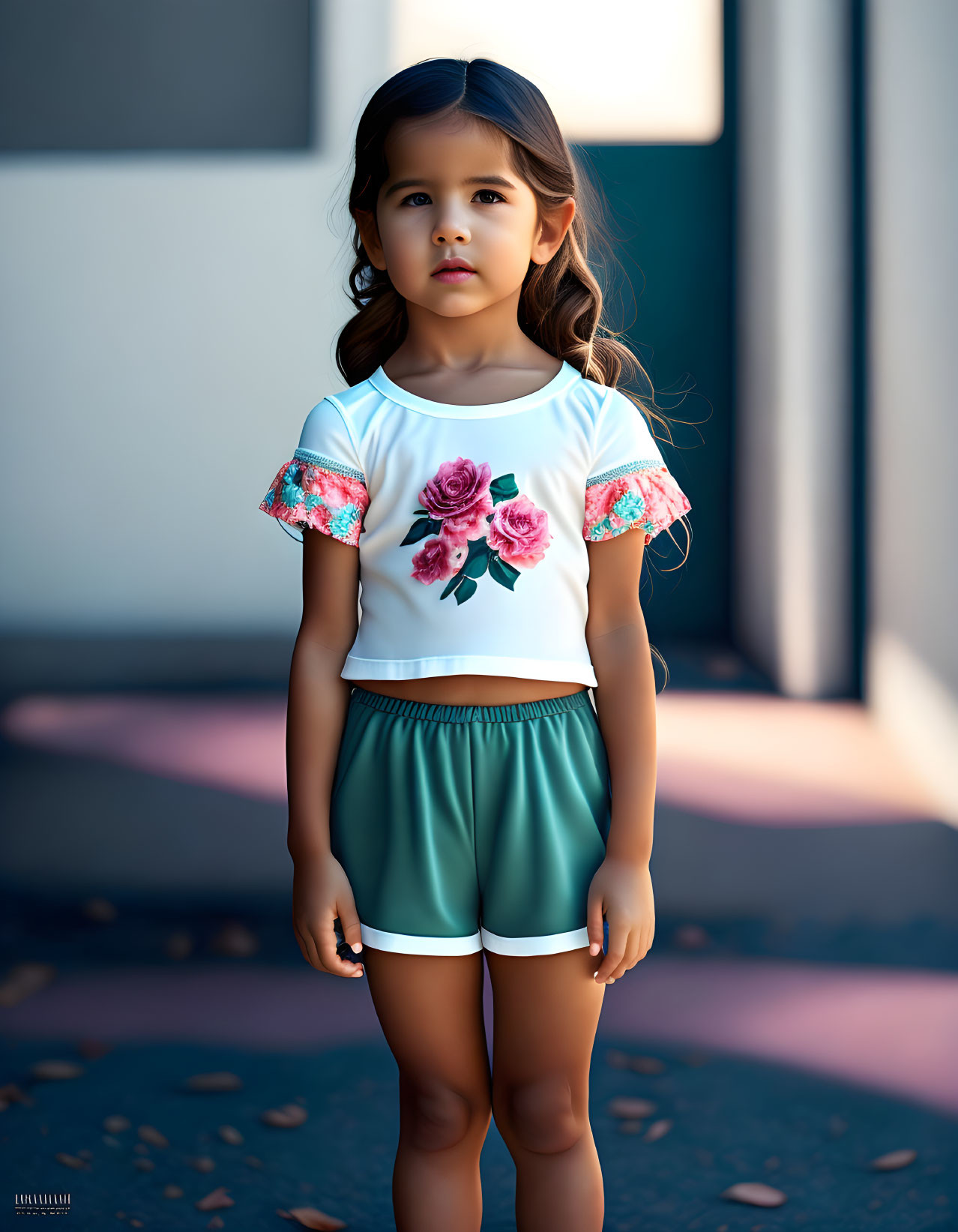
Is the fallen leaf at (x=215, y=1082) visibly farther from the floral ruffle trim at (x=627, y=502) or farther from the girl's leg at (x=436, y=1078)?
the floral ruffle trim at (x=627, y=502)

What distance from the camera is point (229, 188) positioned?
3.90 metres

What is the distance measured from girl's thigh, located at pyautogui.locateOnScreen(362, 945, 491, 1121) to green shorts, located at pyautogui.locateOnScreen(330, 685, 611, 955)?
3 centimetres

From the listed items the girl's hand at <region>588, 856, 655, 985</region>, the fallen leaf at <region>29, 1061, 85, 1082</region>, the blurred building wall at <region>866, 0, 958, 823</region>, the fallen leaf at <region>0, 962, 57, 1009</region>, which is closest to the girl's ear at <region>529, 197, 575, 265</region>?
the girl's hand at <region>588, 856, 655, 985</region>

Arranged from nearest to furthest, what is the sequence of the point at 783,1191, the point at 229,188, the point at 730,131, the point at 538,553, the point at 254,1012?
the point at 538,553
the point at 783,1191
the point at 254,1012
the point at 229,188
the point at 730,131

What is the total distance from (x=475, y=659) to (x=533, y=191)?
1.42ft

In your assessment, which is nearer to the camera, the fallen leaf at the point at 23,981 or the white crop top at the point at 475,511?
the white crop top at the point at 475,511

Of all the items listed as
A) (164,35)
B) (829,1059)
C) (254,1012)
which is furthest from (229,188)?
(829,1059)

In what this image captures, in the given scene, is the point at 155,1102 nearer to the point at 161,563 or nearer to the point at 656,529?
the point at 656,529

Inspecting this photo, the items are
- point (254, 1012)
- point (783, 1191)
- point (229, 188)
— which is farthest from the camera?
point (229, 188)

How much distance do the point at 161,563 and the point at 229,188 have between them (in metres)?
1.24

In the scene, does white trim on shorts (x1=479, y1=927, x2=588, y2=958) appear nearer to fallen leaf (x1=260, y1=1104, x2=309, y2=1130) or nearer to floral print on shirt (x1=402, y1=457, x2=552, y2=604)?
floral print on shirt (x1=402, y1=457, x2=552, y2=604)

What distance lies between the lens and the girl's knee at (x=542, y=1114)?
1129mm

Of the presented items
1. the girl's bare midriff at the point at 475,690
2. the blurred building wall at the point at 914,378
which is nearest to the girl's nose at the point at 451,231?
the girl's bare midriff at the point at 475,690

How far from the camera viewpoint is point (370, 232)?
45.9 inches
